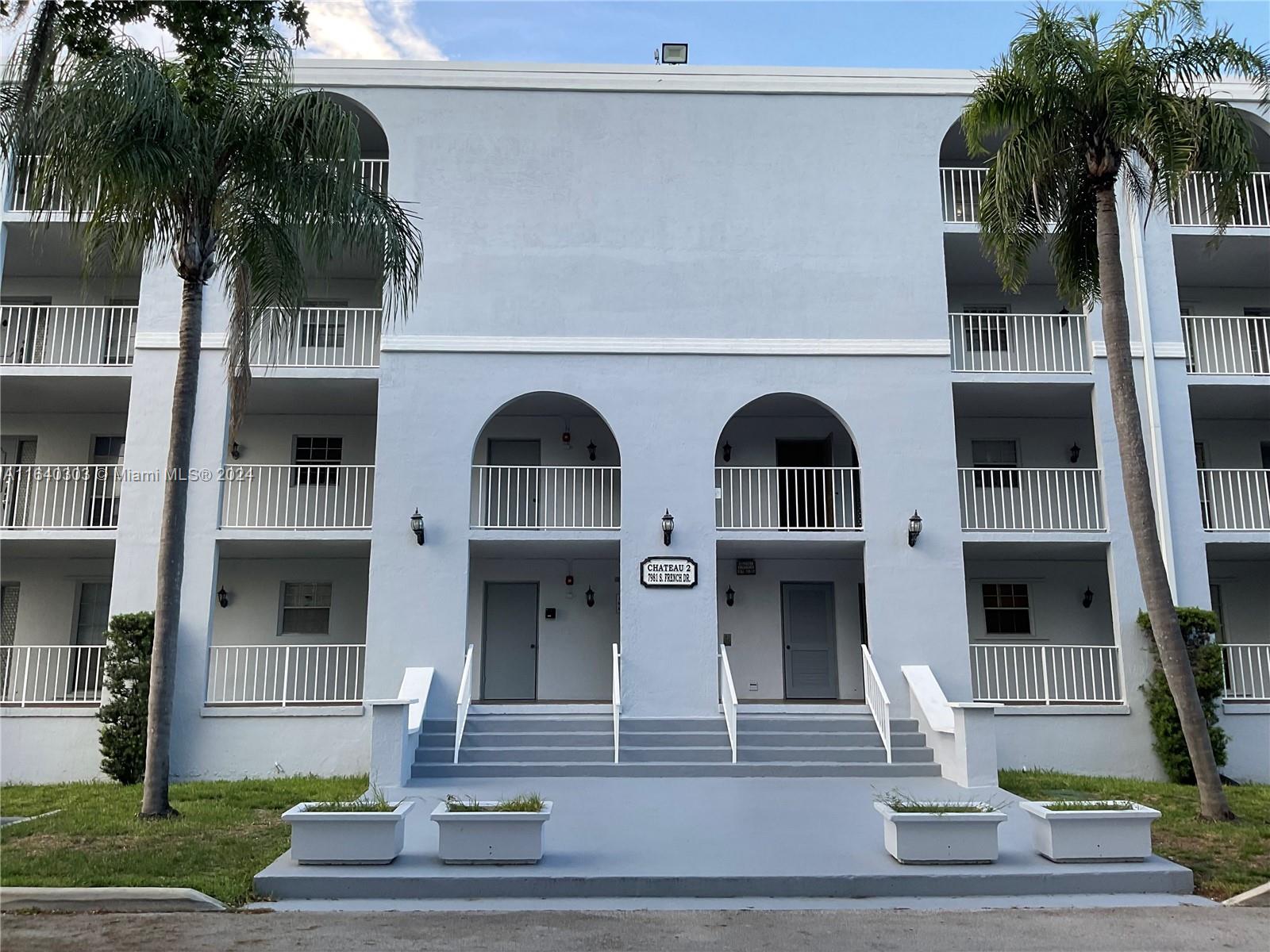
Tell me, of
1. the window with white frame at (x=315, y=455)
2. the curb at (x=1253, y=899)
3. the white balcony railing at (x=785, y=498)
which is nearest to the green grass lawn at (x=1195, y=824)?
the curb at (x=1253, y=899)

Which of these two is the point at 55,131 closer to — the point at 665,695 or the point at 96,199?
the point at 96,199

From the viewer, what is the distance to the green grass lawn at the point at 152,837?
8133mm

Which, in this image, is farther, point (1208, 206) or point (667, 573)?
point (1208, 206)

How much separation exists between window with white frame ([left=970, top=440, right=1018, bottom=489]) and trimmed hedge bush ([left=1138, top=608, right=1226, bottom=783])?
161 inches

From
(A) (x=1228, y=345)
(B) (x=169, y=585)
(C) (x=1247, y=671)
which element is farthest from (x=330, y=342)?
(C) (x=1247, y=671)

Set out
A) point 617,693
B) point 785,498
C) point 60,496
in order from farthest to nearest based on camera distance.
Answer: point 785,498 < point 60,496 < point 617,693

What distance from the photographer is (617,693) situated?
14.1m

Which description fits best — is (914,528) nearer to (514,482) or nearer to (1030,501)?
(1030,501)

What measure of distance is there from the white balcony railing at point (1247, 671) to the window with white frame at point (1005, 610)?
3066 mm

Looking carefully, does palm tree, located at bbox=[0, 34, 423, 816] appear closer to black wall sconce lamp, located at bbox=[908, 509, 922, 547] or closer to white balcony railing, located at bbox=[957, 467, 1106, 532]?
black wall sconce lamp, located at bbox=[908, 509, 922, 547]

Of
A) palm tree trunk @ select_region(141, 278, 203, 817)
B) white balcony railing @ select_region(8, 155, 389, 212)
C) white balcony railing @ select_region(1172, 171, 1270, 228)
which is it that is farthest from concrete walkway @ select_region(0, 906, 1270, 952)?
white balcony railing @ select_region(1172, 171, 1270, 228)

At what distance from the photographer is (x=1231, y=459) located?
1836 centimetres

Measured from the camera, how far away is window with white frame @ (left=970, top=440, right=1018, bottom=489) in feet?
60.1

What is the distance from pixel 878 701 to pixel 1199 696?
4528 millimetres
